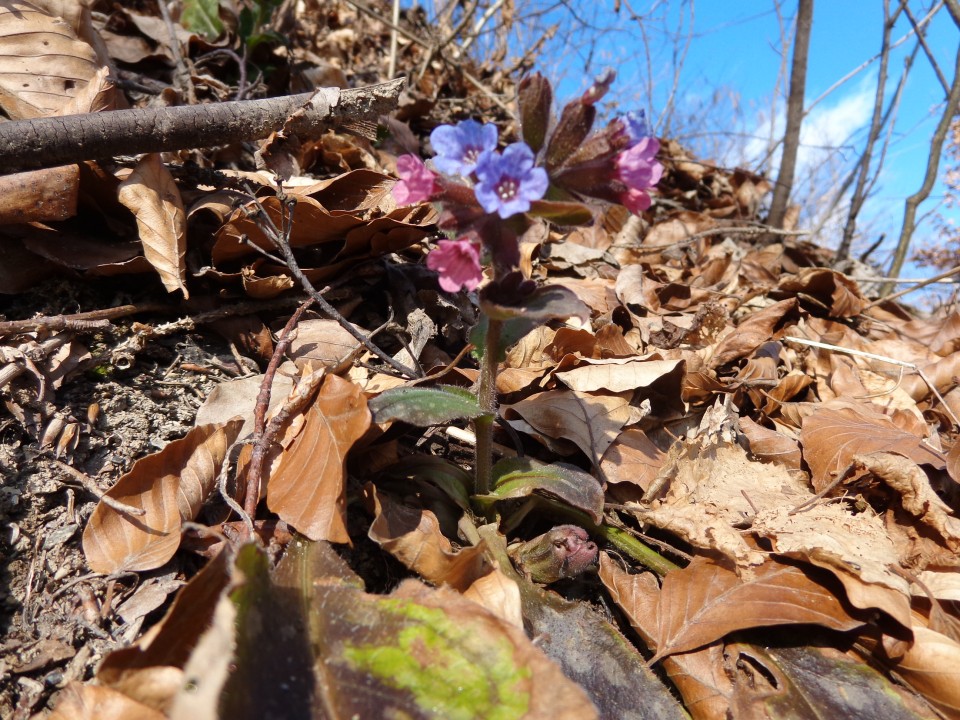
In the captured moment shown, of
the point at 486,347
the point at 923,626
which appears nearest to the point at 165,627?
the point at 486,347

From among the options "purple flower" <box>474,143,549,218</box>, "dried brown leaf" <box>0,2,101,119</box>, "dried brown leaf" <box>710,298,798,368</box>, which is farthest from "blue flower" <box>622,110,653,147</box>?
"dried brown leaf" <box>0,2,101,119</box>

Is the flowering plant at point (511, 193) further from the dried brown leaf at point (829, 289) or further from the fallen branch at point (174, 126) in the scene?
the dried brown leaf at point (829, 289)

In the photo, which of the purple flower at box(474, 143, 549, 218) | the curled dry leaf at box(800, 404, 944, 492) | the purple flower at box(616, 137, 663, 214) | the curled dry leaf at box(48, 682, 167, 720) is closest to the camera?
the curled dry leaf at box(48, 682, 167, 720)

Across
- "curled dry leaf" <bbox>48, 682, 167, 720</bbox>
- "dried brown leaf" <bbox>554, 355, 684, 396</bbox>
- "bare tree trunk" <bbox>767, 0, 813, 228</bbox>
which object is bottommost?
"curled dry leaf" <bbox>48, 682, 167, 720</bbox>

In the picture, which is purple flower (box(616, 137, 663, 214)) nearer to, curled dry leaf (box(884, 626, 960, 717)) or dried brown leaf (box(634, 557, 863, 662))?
dried brown leaf (box(634, 557, 863, 662))

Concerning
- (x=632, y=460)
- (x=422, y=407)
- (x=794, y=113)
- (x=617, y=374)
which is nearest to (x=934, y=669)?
(x=632, y=460)

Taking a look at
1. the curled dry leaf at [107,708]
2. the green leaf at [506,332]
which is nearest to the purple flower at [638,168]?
the green leaf at [506,332]

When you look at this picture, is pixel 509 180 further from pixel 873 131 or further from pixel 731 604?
pixel 873 131
